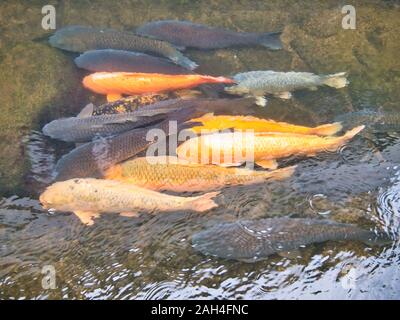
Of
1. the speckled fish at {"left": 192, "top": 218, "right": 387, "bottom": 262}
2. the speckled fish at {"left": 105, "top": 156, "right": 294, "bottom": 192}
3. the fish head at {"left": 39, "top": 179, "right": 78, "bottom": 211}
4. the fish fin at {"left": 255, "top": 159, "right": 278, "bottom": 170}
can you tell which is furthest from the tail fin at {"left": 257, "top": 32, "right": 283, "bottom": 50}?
the fish head at {"left": 39, "top": 179, "right": 78, "bottom": 211}

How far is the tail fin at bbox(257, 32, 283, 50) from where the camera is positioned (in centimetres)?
533

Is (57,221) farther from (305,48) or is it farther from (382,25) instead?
(382,25)

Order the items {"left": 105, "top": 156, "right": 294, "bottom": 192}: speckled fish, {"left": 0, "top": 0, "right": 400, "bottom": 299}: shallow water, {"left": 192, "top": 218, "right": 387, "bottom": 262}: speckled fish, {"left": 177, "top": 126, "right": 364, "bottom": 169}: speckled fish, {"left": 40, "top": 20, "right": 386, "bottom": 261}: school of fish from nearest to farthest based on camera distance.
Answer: {"left": 0, "top": 0, "right": 400, "bottom": 299}: shallow water → {"left": 192, "top": 218, "right": 387, "bottom": 262}: speckled fish → {"left": 40, "top": 20, "right": 386, "bottom": 261}: school of fish → {"left": 105, "top": 156, "right": 294, "bottom": 192}: speckled fish → {"left": 177, "top": 126, "right": 364, "bottom": 169}: speckled fish

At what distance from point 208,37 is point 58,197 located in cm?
254

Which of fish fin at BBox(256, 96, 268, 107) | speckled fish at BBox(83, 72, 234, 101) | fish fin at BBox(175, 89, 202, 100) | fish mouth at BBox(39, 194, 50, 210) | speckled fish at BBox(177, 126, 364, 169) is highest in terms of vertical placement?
speckled fish at BBox(83, 72, 234, 101)

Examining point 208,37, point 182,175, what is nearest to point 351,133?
point 182,175

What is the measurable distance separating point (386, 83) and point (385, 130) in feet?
2.69

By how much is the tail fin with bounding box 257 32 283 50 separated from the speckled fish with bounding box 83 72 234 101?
838mm

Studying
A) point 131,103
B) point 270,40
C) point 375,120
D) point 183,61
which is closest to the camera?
point 375,120

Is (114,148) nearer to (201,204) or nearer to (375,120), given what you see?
(201,204)

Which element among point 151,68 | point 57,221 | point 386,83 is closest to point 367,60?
point 386,83

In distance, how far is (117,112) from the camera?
14.8 feet

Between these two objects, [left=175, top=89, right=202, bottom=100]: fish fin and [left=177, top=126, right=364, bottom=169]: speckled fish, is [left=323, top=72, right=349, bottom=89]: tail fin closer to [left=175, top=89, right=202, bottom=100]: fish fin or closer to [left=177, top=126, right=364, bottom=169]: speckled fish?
[left=177, top=126, right=364, bottom=169]: speckled fish

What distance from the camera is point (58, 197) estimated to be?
145 inches
